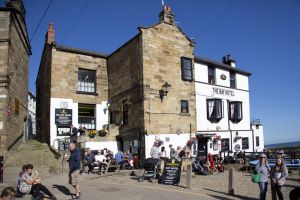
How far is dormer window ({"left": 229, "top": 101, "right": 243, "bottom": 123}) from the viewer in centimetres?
2855

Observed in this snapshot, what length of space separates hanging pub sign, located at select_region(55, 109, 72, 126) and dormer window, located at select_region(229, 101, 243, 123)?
13.3 metres

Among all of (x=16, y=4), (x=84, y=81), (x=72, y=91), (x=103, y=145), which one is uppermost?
(x=16, y=4)

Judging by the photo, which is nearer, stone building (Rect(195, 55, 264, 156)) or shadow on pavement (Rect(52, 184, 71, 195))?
shadow on pavement (Rect(52, 184, 71, 195))

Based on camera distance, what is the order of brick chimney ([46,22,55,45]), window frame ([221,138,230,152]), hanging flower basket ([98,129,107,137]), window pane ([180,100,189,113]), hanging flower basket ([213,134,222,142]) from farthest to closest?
window frame ([221,138,230,152]) < hanging flower basket ([213,134,222,142]) < brick chimney ([46,22,55,45]) < window pane ([180,100,189,113]) < hanging flower basket ([98,129,107,137])

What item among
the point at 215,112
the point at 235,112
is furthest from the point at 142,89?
the point at 235,112

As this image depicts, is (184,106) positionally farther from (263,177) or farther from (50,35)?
(263,177)

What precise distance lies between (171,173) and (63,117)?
12327 millimetres

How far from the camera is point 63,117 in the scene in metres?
24.2

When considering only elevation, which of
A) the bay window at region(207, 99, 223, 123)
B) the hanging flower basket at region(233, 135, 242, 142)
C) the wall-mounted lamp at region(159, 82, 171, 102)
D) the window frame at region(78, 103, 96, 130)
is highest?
the wall-mounted lamp at region(159, 82, 171, 102)

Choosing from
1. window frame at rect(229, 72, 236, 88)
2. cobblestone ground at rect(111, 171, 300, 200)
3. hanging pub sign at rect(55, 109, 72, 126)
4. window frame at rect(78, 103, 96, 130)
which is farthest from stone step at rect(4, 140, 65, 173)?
window frame at rect(229, 72, 236, 88)

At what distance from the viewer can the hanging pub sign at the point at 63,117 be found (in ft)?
78.5

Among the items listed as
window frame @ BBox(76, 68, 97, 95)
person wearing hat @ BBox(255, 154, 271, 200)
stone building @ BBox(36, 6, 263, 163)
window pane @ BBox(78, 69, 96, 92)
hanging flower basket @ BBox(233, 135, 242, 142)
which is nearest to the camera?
person wearing hat @ BBox(255, 154, 271, 200)

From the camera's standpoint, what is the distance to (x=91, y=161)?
18.0m

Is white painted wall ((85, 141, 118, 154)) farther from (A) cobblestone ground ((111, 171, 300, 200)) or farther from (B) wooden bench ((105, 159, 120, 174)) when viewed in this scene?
(A) cobblestone ground ((111, 171, 300, 200))
